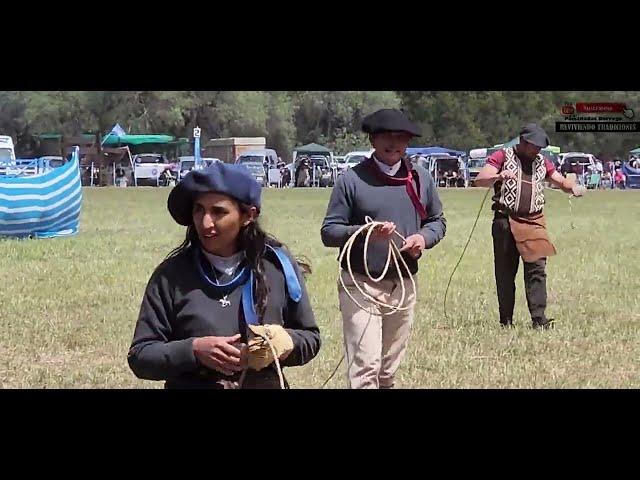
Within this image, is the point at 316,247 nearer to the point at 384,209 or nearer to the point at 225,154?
the point at 225,154

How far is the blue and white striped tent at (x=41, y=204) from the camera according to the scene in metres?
10.2

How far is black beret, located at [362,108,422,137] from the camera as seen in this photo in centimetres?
357

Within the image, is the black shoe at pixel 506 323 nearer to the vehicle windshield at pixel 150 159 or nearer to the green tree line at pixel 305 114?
the green tree line at pixel 305 114

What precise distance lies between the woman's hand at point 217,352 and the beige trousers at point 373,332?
1468 millimetres

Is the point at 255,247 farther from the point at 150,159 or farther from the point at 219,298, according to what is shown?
the point at 150,159

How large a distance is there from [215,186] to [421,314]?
3.99m

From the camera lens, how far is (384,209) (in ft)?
11.9

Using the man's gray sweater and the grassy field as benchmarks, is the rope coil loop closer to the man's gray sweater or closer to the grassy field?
the man's gray sweater

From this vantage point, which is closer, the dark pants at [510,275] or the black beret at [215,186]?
the black beret at [215,186]

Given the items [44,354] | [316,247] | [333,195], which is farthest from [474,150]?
[333,195]

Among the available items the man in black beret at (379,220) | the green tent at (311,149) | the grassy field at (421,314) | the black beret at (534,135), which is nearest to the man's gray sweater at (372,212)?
the man in black beret at (379,220)

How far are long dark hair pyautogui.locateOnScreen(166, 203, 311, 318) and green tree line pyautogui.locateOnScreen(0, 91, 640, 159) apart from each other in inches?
77.7

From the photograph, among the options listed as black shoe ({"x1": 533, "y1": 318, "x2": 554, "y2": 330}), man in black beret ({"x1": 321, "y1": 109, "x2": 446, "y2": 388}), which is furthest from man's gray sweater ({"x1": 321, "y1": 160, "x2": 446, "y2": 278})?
black shoe ({"x1": 533, "y1": 318, "x2": 554, "y2": 330})

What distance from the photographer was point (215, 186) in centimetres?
228
